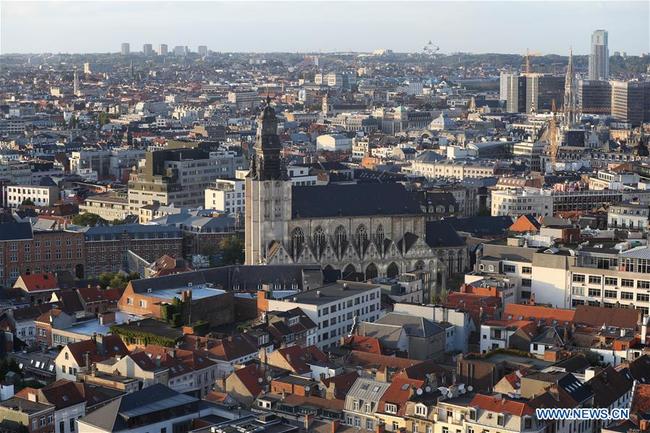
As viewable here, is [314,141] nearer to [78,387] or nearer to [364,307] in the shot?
[364,307]

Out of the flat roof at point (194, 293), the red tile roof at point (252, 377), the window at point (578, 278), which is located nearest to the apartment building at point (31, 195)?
the flat roof at point (194, 293)

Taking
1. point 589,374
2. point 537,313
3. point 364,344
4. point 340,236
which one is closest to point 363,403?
point 589,374

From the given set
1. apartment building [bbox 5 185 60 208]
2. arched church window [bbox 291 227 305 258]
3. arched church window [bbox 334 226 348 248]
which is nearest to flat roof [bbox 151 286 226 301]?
A: arched church window [bbox 291 227 305 258]

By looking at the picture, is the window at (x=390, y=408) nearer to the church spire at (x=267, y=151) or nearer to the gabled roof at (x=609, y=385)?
the gabled roof at (x=609, y=385)

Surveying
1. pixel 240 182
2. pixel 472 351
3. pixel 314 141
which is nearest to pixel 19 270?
pixel 240 182

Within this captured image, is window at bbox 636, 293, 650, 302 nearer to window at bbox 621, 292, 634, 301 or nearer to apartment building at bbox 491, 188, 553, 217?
window at bbox 621, 292, 634, 301
